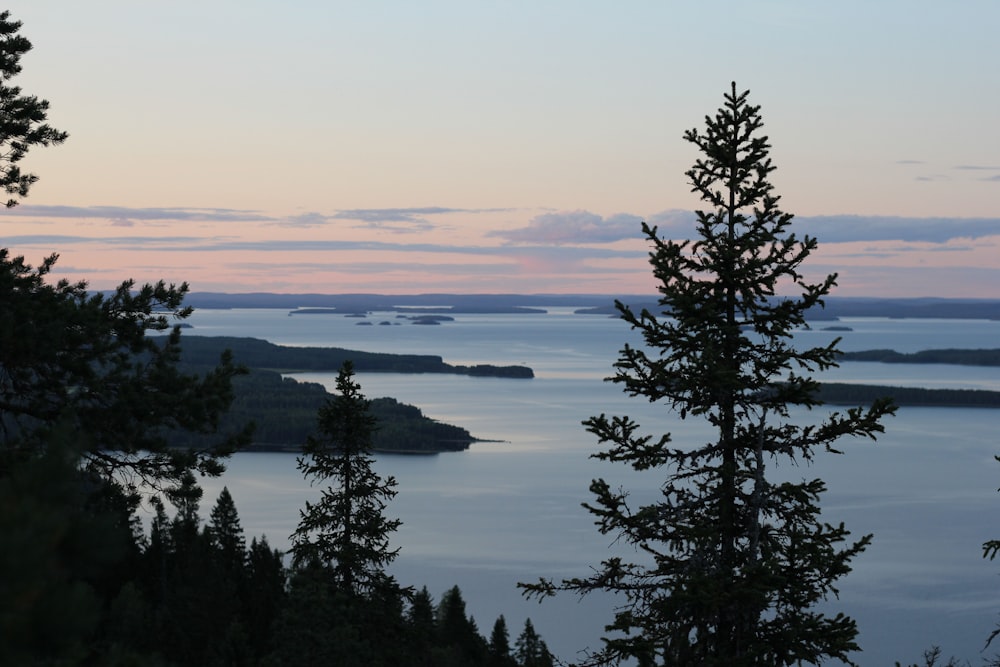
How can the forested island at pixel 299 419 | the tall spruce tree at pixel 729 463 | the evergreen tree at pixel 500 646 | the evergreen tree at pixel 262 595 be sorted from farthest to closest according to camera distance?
the forested island at pixel 299 419 < the evergreen tree at pixel 500 646 < the evergreen tree at pixel 262 595 < the tall spruce tree at pixel 729 463

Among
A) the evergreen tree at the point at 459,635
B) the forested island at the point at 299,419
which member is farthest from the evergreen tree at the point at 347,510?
the forested island at the point at 299,419

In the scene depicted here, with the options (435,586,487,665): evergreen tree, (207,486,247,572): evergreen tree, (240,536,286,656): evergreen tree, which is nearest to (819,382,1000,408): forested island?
(435,586,487,665): evergreen tree

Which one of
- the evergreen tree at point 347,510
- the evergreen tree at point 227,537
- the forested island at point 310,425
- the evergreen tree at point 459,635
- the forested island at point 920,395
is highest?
the forested island at point 920,395

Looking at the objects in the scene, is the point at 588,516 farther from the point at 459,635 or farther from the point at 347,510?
the point at 347,510

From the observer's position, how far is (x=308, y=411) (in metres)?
138

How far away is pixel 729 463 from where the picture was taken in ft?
35.6

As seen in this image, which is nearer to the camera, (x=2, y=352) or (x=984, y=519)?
(x=2, y=352)

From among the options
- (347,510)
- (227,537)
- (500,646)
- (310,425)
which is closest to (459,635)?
(500,646)

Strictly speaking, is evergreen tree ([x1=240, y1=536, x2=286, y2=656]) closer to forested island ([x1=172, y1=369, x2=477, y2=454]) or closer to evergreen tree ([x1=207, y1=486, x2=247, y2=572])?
evergreen tree ([x1=207, y1=486, x2=247, y2=572])

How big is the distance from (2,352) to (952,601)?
55.7 m

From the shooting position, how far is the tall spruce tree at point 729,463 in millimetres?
10117

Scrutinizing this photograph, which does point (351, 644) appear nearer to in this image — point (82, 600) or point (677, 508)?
point (677, 508)

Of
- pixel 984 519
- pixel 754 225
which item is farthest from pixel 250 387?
pixel 754 225

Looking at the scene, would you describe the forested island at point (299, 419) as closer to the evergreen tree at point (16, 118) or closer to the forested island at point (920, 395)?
the forested island at point (920, 395)
